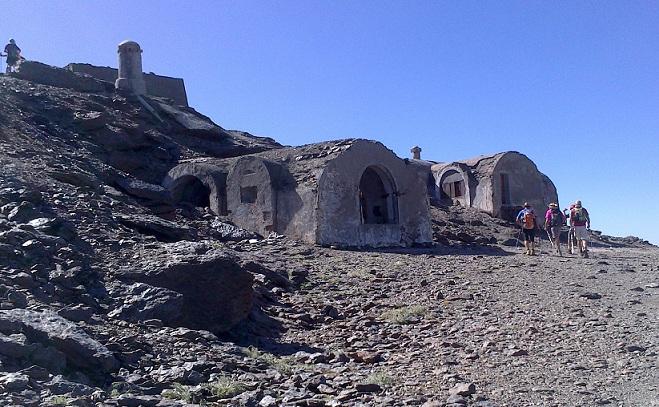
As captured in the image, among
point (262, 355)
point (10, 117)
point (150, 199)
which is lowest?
point (262, 355)

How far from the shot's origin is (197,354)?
7062 millimetres

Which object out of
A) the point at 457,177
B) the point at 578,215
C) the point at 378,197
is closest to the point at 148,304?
the point at 578,215

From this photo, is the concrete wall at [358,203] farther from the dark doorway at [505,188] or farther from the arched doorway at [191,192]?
the dark doorway at [505,188]

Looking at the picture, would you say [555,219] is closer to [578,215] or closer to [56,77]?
[578,215]

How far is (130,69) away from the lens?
27391 mm

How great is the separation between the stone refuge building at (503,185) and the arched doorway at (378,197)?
28.4 ft

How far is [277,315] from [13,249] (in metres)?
3.70

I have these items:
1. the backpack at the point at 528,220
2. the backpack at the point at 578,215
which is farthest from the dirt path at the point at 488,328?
the backpack at the point at 528,220

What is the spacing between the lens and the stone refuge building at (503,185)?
28.0 metres

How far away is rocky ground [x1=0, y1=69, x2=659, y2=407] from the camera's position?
6.13 metres

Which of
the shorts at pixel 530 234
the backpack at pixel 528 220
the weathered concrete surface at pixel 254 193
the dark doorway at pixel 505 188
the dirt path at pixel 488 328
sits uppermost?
the dark doorway at pixel 505 188

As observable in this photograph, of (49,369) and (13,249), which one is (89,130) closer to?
(13,249)

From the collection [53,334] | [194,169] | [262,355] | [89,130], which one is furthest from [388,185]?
[53,334]

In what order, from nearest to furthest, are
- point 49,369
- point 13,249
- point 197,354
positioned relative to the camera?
point 49,369 → point 197,354 → point 13,249
